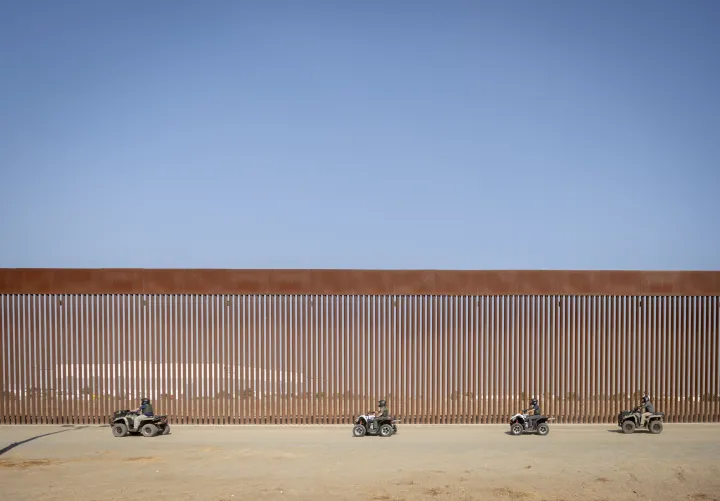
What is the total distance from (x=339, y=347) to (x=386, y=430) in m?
A: 2.99

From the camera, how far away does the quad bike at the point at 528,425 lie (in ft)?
59.0

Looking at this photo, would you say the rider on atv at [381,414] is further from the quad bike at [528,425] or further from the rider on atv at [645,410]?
the rider on atv at [645,410]

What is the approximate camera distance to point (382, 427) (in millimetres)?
17859

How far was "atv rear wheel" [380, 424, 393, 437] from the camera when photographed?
58.3ft

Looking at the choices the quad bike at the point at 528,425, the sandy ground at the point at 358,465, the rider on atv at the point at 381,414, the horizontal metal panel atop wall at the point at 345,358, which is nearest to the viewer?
the sandy ground at the point at 358,465

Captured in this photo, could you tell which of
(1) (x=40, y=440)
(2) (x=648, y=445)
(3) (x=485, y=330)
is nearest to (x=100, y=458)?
(1) (x=40, y=440)

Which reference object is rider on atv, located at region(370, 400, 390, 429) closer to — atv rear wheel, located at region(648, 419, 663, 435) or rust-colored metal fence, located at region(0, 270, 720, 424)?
rust-colored metal fence, located at region(0, 270, 720, 424)

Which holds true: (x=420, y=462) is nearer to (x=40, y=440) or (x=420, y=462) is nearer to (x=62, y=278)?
(x=40, y=440)

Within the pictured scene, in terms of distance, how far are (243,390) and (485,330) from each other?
700 centimetres

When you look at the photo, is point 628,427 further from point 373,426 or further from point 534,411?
point 373,426

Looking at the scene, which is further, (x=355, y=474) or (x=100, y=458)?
(x=100, y=458)

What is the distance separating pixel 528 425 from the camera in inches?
711

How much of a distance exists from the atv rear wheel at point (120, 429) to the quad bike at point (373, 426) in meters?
5.79

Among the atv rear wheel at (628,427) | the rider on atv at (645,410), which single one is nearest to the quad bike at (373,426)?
the atv rear wheel at (628,427)
